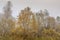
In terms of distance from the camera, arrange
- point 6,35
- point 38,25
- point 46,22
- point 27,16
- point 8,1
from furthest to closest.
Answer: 1. point 8,1
2. point 46,22
3. point 38,25
4. point 27,16
5. point 6,35

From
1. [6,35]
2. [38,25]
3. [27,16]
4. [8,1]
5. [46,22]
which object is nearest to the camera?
[6,35]

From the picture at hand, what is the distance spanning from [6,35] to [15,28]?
53cm

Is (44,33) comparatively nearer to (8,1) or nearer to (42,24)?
(42,24)

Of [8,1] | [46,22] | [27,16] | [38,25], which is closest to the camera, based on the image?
[27,16]

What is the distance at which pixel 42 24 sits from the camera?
8.90 meters

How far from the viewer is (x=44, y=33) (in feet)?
25.8

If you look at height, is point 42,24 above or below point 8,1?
below

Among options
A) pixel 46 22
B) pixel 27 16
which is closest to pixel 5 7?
pixel 46 22

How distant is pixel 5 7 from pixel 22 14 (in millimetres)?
3994

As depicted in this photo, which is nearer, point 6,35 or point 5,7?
point 6,35

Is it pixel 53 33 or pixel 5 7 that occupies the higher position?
pixel 5 7

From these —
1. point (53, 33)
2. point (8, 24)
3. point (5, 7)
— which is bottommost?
point (53, 33)

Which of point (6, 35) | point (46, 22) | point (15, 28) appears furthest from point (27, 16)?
point (46, 22)

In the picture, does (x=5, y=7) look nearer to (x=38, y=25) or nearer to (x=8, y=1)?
(x=8, y=1)
